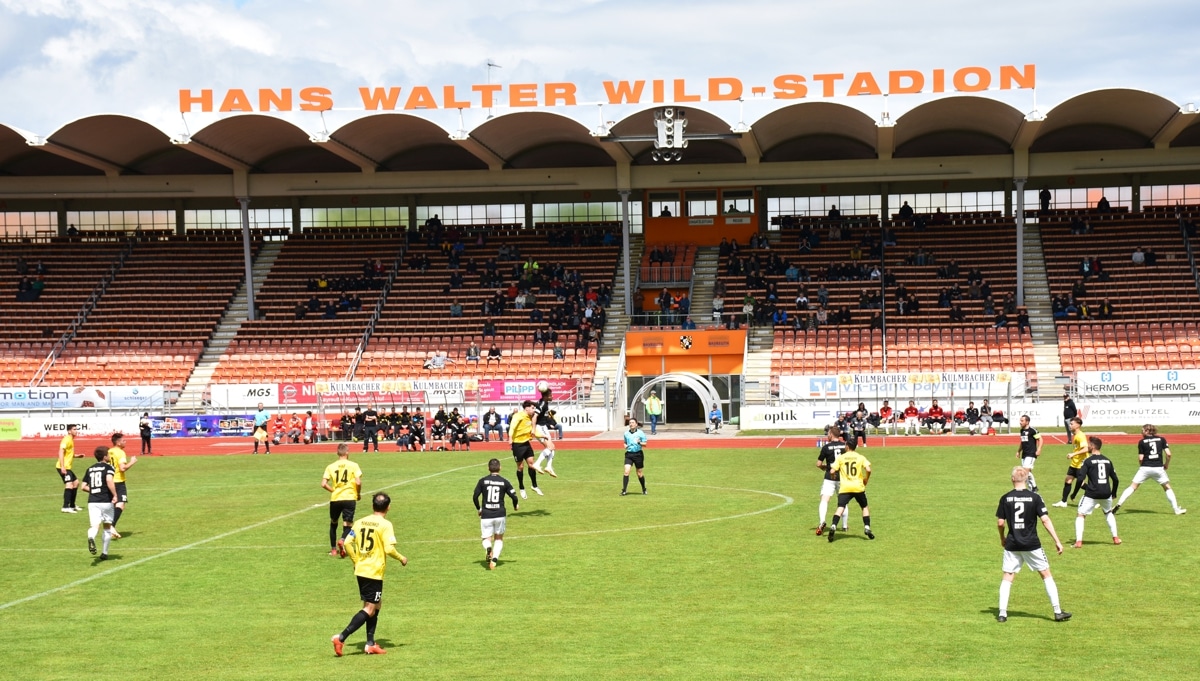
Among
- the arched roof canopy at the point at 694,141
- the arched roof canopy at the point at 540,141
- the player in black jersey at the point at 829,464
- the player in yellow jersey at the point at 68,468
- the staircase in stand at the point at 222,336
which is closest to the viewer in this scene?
the player in black jersey at the point at 829,464

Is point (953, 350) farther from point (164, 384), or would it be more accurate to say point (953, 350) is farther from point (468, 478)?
point (164, 384)

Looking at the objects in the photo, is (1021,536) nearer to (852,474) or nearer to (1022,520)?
(1022,520)

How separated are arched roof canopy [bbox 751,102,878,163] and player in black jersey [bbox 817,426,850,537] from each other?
Result: 3248cm

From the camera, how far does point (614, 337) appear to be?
57.9 m

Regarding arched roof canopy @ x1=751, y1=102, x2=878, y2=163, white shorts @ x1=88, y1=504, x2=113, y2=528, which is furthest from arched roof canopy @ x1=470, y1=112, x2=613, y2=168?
white shorts @ x1=88, y1=504, x2=113, y2=528

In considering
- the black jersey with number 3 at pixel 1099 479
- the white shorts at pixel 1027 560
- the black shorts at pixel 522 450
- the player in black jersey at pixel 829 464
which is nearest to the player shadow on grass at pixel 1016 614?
the white shorts at pixel 1027 560

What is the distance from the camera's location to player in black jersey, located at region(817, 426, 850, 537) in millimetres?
21797

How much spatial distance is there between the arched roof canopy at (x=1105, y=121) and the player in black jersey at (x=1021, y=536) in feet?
133

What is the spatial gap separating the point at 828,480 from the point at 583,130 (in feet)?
121

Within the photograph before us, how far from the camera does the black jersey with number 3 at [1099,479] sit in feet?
66.3

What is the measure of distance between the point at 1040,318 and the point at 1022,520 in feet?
146

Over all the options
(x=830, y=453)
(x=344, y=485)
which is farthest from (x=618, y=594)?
(x=830, y=453)

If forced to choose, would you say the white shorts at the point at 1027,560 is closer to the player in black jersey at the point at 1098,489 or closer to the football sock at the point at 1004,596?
the football sock at the point at 1004,596

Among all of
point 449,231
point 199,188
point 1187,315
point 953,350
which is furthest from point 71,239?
point 1187,315
